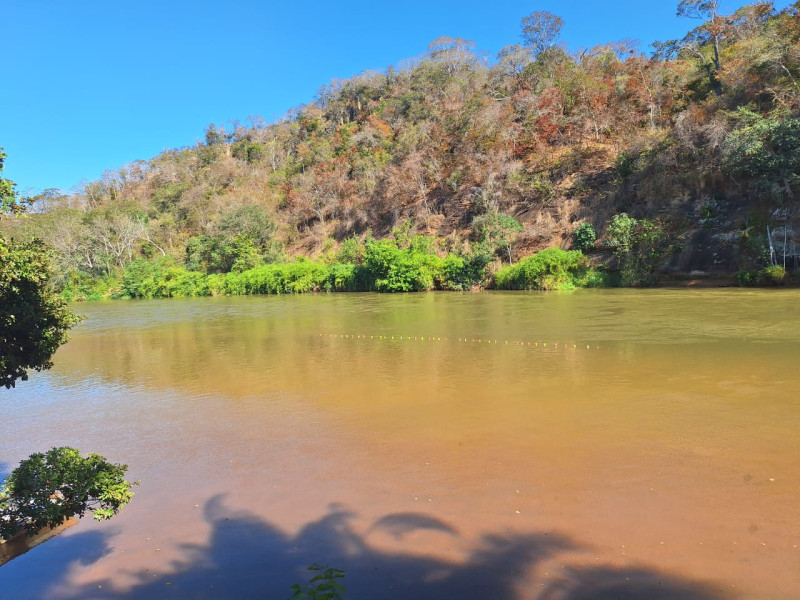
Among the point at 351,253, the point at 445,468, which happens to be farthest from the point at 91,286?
the point at 445,468

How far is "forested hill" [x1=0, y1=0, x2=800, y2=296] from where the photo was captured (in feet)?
83.4

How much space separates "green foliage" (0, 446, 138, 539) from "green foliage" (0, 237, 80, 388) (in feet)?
2.81

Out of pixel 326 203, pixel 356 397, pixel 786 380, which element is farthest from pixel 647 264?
pixel 326 203

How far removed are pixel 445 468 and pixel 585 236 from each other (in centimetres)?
2717

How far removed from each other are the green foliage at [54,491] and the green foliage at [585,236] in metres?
29.5

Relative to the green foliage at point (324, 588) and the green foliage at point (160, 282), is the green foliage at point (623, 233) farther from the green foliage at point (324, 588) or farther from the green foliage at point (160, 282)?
the green foliage at point (160, 282)

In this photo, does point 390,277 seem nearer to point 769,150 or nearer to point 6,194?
point 769,150

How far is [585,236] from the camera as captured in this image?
3005cm

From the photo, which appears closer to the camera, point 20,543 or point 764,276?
point 20,543

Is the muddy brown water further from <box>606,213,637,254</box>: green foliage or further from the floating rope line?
<box>606,213,637,254</box>: green foliage

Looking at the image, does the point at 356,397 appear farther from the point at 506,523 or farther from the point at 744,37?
the point at 744,37

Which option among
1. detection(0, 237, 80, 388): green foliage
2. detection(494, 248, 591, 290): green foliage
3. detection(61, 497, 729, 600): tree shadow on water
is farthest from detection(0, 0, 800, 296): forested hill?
detection(61, 497, 729, 600): tree shadow on water

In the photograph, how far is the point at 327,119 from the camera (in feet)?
243

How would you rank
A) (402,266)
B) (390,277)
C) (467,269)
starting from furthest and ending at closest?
(390,277) < (402,266) < (467,269)
